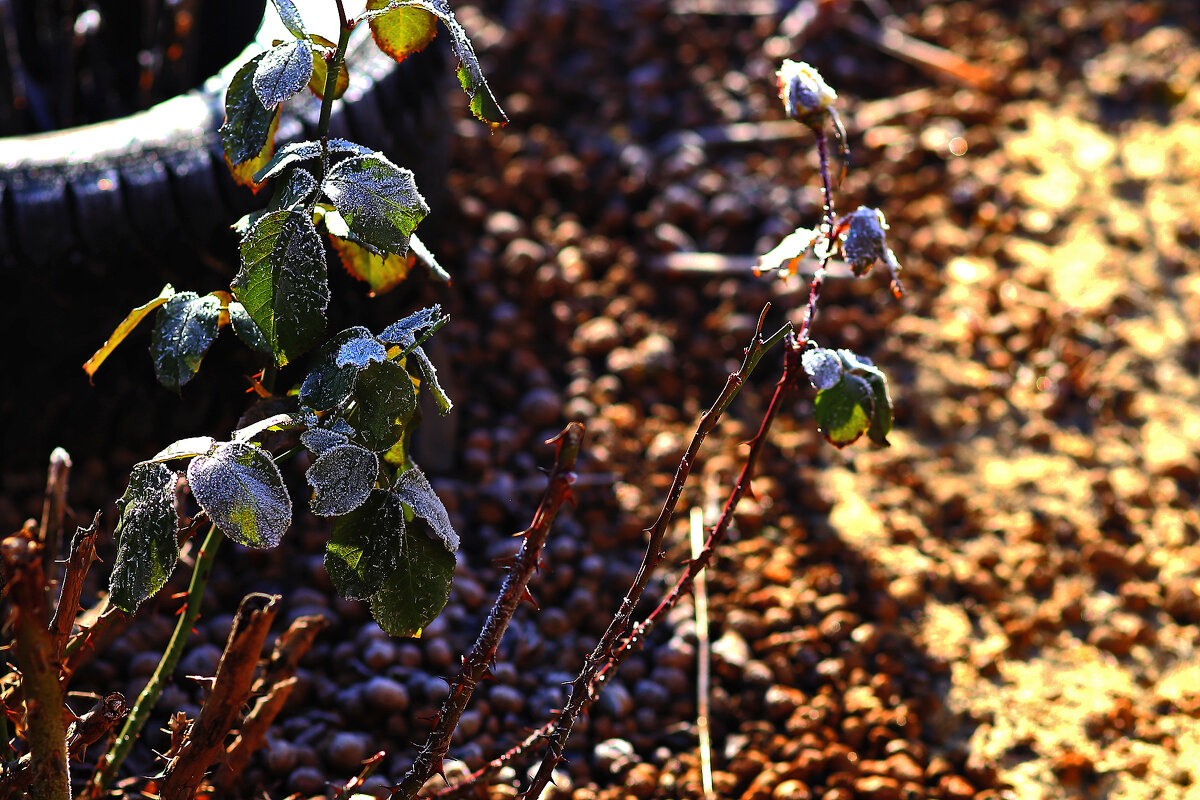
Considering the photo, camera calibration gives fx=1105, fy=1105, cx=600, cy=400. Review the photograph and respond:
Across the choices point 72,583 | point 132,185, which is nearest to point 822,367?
point 72,583

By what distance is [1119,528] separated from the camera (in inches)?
76.6

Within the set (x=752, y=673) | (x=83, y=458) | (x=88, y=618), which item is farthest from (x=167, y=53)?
(x=752, y=673)

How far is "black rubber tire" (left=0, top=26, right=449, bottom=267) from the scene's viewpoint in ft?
5.01

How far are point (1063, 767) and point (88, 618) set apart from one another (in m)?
1.28

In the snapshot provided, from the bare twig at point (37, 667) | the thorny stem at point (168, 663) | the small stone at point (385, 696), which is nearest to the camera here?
the bare twig at point (37, 667)

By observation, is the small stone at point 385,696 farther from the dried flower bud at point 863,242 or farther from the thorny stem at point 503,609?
the dried flower bud at point 863,242

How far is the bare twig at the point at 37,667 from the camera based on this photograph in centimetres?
79

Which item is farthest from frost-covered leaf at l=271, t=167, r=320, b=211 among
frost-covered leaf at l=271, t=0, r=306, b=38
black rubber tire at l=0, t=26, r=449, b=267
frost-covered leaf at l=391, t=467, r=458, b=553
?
black rubber tire at l=0, t=26, r=449, b=267

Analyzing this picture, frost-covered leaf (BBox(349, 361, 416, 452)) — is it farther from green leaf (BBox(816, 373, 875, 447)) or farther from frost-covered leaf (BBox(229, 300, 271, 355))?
green leaf (BBox(816, 373, 875, 447))

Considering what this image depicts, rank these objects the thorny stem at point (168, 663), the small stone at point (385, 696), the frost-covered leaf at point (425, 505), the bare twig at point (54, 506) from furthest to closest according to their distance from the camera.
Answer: the small stone at point (385, 696) → the bare twig at point (54, 506) → the thorny stem at point (168, 663) → the frost-covered leaf at point (425, 505)

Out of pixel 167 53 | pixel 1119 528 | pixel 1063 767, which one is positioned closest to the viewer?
pixel 1063 767

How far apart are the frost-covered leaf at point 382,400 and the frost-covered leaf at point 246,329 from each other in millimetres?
107

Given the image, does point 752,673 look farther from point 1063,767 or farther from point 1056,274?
point 1056,274

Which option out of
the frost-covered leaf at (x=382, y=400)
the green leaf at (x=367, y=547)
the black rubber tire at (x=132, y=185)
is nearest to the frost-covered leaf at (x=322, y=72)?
the frost-covered leaf at (x=382, y=400)
